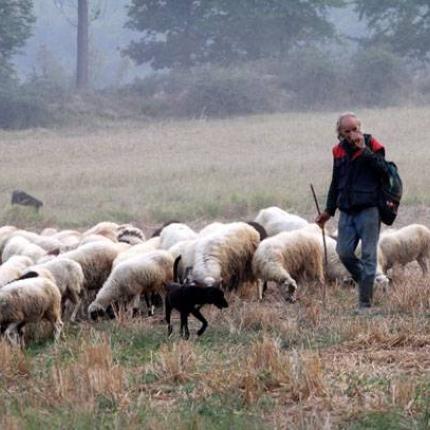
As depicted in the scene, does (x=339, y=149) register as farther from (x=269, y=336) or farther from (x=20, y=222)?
(x=20, y=222)

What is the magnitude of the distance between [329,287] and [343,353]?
3.31 m

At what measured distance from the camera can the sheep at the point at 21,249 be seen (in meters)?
13.5

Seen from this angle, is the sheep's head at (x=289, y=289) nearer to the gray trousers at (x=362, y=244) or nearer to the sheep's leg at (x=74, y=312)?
the gray trousers at (x=362, y=244)

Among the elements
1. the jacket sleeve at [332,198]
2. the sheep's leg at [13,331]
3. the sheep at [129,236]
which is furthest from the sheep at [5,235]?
the jacket sleeve at [332,198]

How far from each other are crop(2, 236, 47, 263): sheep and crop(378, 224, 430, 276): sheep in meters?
4.16

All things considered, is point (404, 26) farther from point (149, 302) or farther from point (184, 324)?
point (184, 324)

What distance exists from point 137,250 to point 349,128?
3487mm

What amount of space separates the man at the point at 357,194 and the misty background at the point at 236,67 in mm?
32330

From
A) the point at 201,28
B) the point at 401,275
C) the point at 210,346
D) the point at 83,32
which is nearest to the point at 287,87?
the point at 201,28

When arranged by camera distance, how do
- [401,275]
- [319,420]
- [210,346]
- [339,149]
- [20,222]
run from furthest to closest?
1. [20,222]
2. [401,275]
3. [339,149]
4. [210,346]
5. [319,420]

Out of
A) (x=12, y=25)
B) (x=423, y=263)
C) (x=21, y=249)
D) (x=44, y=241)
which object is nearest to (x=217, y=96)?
(x=12, y=25)

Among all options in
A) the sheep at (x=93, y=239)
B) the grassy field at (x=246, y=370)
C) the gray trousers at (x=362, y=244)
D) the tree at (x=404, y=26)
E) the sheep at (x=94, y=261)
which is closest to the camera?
the grassy field at (x=246, y=370)

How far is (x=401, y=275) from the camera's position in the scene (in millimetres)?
12711

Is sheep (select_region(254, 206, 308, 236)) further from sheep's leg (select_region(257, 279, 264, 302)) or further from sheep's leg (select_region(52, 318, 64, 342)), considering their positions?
sheep's leg (select_region(52, 318, 64, 342))
